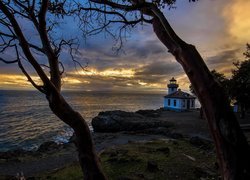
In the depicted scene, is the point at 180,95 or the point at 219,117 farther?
the point at 180,95

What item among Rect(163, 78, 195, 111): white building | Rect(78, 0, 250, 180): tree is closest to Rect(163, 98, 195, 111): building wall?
Rect(163, 78, 195, 111): white building

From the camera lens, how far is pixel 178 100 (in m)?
62.1

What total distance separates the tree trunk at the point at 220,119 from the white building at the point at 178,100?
189 ft

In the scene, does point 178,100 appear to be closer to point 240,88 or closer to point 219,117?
point 240,88

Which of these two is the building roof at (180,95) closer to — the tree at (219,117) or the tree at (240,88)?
the tree at (240,88)

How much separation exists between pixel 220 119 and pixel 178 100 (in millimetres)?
59234

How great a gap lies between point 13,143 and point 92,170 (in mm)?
28521

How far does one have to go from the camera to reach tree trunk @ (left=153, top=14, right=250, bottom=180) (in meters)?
3.98

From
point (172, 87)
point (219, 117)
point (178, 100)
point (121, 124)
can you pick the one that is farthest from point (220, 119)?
point (172, 87)

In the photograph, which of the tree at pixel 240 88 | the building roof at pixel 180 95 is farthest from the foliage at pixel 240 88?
the building roof at pixel 180 95

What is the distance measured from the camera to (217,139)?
4.14m

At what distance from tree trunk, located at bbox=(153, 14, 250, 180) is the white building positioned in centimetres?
5772

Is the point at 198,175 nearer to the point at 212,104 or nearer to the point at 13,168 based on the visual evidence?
the point at 212,104

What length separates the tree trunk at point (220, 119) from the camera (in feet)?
13.1
